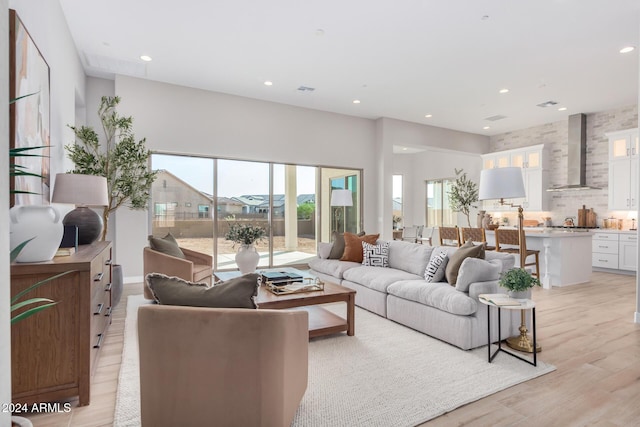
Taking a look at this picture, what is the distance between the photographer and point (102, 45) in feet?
15.1

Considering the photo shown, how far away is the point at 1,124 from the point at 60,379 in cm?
165

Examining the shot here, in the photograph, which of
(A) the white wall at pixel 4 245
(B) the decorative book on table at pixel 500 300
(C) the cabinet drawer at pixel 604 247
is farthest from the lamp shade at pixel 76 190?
(C) the cabinet drawer at pixel 604 247

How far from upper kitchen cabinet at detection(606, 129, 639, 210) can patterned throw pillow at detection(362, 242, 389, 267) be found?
5.34 metres

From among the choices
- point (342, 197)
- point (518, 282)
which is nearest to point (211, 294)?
point (518, 282)

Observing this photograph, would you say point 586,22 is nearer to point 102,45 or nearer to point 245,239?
point 245,239

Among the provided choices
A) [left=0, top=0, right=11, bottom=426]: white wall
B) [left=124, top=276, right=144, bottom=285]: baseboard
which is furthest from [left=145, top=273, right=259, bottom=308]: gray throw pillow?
[left=124, top=276, right=144, bottom=285]: baseboard

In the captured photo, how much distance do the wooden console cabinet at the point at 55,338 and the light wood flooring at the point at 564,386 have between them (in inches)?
6.7

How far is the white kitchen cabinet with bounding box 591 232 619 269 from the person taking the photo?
674cm

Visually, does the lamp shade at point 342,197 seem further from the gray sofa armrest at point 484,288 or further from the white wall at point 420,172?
the white wall at point 420,172

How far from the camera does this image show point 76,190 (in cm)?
285

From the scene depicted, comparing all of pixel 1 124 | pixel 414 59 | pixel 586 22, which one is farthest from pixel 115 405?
pixel 586 22

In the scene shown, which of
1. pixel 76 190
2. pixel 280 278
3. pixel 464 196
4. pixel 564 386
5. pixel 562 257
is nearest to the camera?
pixel 564 386

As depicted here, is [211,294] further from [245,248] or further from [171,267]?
[171,267]

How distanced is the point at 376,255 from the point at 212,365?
3228 millimetres
